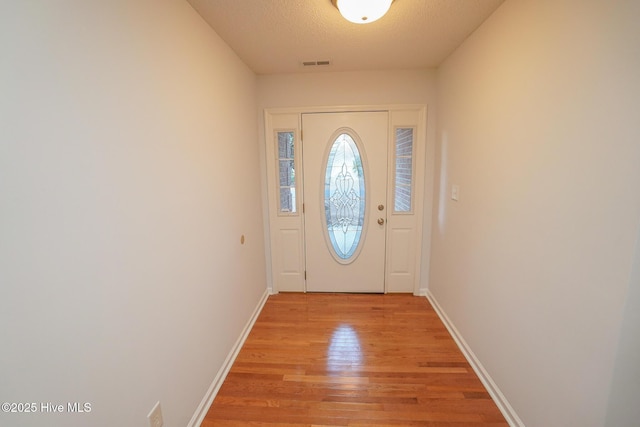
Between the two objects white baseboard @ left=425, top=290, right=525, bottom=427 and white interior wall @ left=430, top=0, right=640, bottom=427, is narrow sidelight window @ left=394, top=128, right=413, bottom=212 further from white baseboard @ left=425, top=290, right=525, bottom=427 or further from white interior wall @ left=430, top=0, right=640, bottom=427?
white baseboard @ left=425, top=290, right=525, bottom=427

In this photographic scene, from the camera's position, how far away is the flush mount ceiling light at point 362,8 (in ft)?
4.52

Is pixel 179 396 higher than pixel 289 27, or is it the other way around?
pixel 289 27

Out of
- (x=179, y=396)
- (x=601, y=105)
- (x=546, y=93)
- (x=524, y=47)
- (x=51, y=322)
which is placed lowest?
(x=179, y=396)

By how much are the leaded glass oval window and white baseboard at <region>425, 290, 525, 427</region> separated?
115 cm

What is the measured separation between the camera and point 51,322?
2.49 ft

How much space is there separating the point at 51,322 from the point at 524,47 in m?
2.26

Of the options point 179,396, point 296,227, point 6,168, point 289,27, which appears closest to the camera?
point 6,168

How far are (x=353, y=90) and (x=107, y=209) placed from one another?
2361 millimetres

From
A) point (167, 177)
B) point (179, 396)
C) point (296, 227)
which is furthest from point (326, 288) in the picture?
point (167, 177)

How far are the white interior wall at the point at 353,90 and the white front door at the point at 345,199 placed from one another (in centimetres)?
15

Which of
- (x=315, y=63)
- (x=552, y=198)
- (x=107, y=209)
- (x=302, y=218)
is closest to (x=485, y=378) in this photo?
(x=552, y=198)

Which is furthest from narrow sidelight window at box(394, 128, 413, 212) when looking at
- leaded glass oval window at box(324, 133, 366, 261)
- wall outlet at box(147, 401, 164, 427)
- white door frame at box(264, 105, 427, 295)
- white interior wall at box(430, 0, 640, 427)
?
wall outlet at box(147, 401, 164, 427)

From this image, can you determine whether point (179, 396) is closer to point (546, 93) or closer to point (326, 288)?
point (326, 288)

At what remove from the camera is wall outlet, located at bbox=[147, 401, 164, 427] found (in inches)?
45.4
